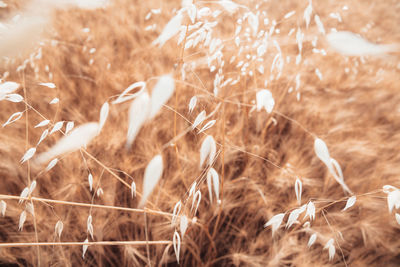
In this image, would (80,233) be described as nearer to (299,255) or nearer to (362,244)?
(299,255)

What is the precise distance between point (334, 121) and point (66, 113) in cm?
84

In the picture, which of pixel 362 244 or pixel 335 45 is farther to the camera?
pixel 362 244

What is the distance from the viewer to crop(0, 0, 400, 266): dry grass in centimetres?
52

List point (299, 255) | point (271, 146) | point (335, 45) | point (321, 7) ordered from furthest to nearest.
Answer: point (321, 7), point (271, 146), point (299, 255), point (335, 45)

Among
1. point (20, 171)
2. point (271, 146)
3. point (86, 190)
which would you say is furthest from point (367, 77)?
point (20, 171)

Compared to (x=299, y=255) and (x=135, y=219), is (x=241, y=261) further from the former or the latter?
(x=135, y=219)

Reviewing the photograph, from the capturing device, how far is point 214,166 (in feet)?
2.10

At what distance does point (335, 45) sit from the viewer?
313mm

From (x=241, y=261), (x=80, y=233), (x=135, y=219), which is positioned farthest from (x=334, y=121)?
(x=80, y=233)

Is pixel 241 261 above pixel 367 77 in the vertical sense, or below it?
below

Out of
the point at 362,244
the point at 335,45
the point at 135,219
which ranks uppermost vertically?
the point at 335,45

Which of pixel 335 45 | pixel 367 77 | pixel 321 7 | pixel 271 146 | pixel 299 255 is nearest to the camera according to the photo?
pixel 335 45

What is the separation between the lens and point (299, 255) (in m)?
0.50

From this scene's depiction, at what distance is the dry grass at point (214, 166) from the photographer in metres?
0.52
